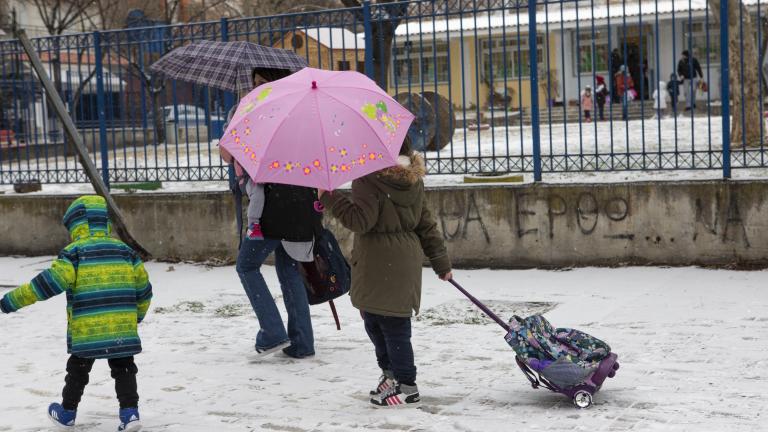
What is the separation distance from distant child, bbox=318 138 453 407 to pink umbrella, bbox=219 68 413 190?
23 centimetres

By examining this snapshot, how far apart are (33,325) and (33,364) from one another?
1.59m

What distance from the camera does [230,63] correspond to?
25.1ft

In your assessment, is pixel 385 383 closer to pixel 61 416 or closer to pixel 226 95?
pixel 61 416

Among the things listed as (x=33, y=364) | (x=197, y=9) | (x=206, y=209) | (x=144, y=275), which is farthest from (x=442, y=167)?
(x=197, y=9)

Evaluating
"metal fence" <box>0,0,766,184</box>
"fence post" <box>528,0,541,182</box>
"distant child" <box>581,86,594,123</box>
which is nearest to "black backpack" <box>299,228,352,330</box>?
"metal fence" <box>0,0,766,184</box>

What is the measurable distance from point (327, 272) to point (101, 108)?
6.16 m

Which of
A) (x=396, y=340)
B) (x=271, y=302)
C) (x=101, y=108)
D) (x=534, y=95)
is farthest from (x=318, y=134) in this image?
(x=101, y=108)

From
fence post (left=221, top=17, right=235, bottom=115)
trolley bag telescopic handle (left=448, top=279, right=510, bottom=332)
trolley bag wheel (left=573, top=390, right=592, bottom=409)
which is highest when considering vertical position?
fence post (left=221, top=17, right=235, bottom=115)

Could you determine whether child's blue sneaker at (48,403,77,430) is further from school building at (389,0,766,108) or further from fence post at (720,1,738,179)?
fence post at (720,1,738,179)

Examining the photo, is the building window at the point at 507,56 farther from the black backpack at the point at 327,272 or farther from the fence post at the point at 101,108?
the fence post at the point at 101,108

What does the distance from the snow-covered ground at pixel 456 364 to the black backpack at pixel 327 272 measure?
45cm

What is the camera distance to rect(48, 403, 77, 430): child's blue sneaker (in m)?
5.60

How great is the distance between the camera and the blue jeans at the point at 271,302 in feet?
23.3

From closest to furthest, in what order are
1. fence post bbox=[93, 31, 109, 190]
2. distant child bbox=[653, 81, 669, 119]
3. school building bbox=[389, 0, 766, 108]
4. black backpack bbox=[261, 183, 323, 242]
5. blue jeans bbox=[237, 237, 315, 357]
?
1. black backpack bbox=[261, 183, 323, 242]
2. blue jeans bbox=[237, 237, 315, 357]
3. distant child bbox=[653, 81, 669, 119]
4. school building bbox=[389, 0, 766, 108]
5. fence post bbox=[93, 31, 109, 190]
